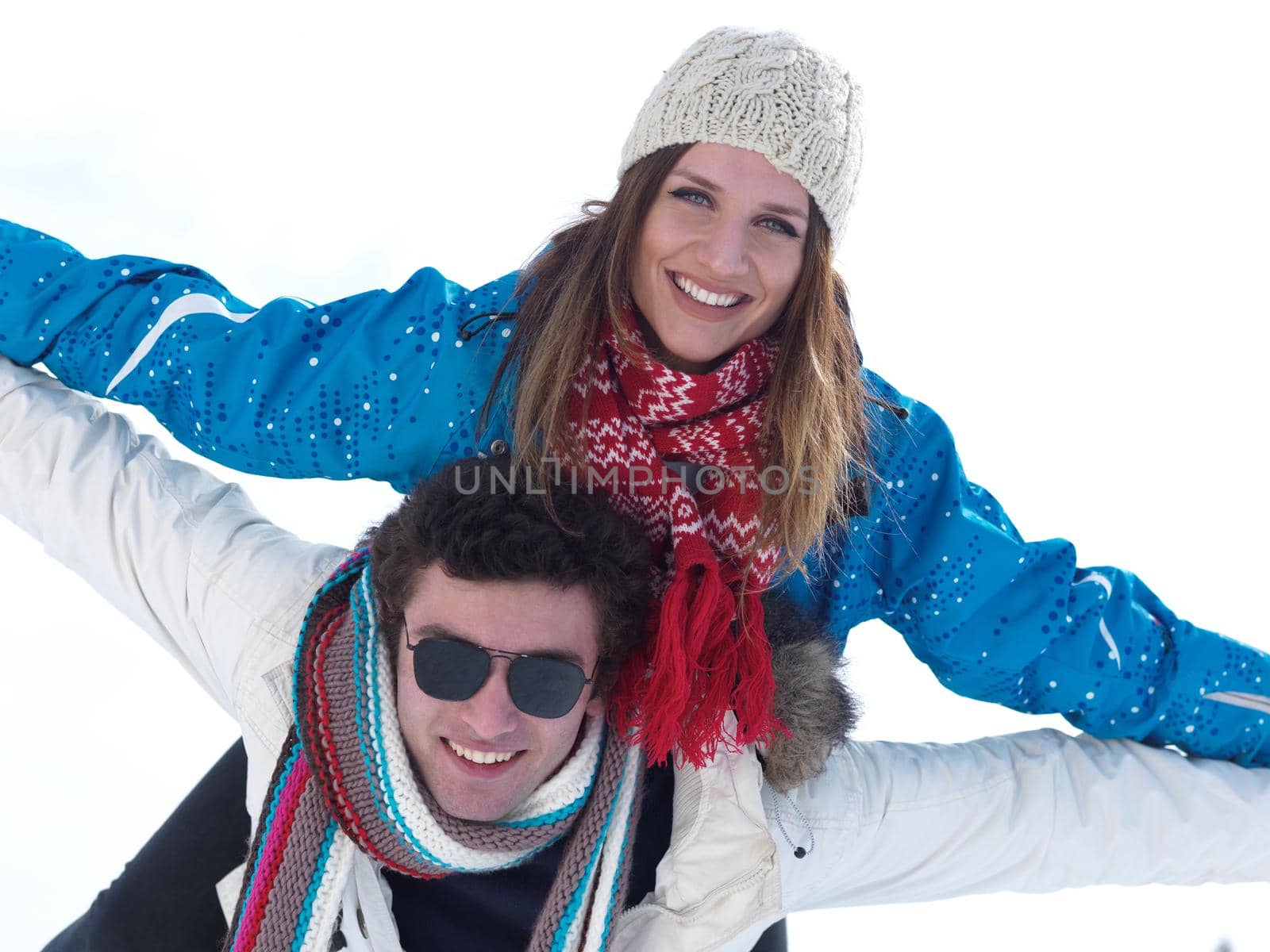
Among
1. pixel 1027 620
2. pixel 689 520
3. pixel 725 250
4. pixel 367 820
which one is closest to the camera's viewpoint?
pixel 367 820

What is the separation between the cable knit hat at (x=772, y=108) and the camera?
59.5 inches

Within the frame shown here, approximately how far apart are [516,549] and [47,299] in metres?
0.92

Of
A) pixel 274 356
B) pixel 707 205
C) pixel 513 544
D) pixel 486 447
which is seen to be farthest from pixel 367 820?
pixel 707 205

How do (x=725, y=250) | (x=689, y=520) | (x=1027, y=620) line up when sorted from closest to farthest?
(x=725, y=250)
(x=689, y=520)
(x=1027, y=620)

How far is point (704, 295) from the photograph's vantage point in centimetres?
159

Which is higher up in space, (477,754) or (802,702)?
(802,702)

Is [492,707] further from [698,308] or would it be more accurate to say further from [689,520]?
[698,308]

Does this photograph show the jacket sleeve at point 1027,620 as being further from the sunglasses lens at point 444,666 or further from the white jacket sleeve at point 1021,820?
the sunglasses lens at point 444,666

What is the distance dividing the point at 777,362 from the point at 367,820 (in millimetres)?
878

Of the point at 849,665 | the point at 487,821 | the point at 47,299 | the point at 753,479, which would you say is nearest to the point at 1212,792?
the point at 849,665

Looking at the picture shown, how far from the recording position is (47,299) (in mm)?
1743

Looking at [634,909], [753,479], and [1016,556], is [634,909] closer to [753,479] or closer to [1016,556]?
[753,479]

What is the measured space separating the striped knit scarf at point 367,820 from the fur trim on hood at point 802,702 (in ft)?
0.77

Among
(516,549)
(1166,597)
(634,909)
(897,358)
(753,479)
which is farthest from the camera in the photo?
(897,358)
